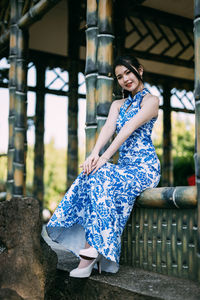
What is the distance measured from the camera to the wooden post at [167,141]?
24.9 ft

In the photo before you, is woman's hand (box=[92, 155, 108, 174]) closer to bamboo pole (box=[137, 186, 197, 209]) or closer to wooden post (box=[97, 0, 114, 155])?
bamboo pole (box=[137, 186, 197, 209])

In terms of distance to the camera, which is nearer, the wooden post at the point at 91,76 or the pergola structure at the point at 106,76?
the pergola structure at the point at 106,76

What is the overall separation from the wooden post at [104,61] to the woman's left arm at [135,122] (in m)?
0.44

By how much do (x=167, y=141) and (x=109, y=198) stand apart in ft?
19.1

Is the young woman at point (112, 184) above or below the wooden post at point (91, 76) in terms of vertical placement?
below

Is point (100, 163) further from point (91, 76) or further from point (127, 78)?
point (91, 76)

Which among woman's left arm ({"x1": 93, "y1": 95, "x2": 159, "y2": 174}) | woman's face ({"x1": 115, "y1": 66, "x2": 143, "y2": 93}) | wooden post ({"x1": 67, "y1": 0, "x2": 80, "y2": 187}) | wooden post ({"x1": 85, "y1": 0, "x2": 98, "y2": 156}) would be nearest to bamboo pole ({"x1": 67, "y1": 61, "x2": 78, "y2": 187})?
wooden post ({"x1": 67, "y1": 0, "x2": 80, "y2": 187})

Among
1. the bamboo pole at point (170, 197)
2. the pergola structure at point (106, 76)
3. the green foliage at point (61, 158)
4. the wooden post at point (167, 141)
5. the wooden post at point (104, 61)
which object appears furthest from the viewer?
the green foliage at point (61, 158)

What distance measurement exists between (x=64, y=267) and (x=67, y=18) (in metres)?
4.08

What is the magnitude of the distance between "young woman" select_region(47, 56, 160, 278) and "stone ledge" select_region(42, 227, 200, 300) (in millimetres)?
79

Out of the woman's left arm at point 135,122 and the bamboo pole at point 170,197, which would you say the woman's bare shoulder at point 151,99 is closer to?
the woman's left arm at point 135,122

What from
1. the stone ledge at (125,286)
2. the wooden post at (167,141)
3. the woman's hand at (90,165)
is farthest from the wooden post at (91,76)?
the wooden post at (167,141)

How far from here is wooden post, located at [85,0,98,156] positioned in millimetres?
2596

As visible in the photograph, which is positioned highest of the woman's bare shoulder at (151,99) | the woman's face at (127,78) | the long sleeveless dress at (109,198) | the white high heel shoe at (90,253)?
the woman's face at (127,78)
